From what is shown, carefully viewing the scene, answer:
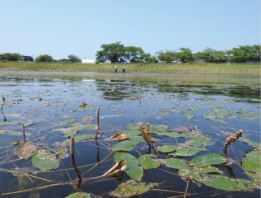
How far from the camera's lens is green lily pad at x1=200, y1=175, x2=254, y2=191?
2.72m

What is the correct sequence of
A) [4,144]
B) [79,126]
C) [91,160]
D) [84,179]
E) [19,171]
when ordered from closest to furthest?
[84,179]
[19,171]
[91,160]
[4,144]
[79,126]

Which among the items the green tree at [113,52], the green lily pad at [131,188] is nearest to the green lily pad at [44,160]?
the green lily pad at [131,188]

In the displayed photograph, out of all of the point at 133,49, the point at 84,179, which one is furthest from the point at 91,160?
the point at 133,49

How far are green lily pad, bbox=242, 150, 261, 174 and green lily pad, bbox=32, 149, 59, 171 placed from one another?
2.18 meters

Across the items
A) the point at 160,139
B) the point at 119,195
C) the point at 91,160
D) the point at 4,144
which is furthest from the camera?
the point at 160,139

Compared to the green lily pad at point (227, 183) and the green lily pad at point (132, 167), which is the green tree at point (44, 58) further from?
the green lily pad at point (227, 183)

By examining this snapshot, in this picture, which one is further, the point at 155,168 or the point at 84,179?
the point at 155,168

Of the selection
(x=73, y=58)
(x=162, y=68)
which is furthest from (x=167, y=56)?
(x=73, y=58)

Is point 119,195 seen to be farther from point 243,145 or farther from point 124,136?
point 243,145

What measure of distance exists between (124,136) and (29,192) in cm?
181

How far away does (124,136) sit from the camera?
4211 mm

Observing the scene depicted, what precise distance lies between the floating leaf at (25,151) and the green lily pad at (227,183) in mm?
2110

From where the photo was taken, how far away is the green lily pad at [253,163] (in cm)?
321

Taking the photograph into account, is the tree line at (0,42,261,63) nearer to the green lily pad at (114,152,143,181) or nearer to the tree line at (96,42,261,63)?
the tree line at (96,42,261,63)
